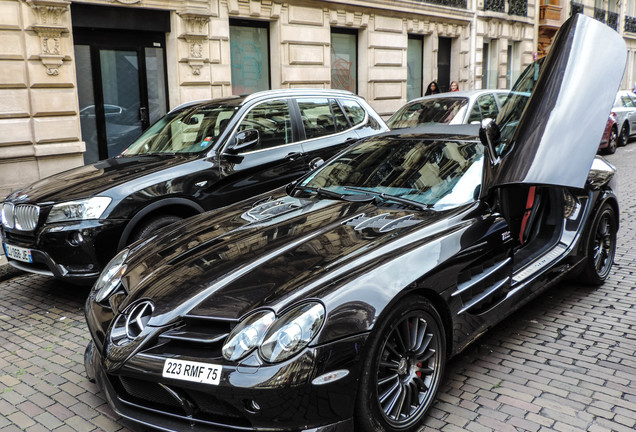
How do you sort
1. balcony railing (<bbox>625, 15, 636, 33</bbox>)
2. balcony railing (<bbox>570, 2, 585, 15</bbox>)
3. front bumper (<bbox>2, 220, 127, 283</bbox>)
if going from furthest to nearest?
balcony railing (<bbox>625, 15, 636, 33</bbox>)
balcony railing (<bbox>570, 2, 585, 15</bbox>)
front bumper (<bbox>2, 220, 127, 283</bbox>)

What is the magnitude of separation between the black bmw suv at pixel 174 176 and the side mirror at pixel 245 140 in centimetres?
1

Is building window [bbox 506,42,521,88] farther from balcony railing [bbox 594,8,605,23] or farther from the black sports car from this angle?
the black sports car

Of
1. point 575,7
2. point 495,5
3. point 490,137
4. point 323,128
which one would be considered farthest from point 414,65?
point 490,137

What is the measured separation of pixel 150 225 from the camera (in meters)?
5.49

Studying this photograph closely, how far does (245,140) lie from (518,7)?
2203 centimetres

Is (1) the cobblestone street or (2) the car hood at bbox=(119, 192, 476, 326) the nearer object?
(2) the car hood at bbox=(119, 192, 476, 326)

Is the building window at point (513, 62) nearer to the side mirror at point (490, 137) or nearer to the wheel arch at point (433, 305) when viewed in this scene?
the side mirror at point (490, 137)

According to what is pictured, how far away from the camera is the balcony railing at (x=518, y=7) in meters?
24.0

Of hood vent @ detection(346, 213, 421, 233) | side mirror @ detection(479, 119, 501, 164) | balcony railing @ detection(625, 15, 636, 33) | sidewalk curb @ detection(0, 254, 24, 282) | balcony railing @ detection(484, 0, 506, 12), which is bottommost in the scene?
sidewalk curb @ detection(0, 254, 24, 282)

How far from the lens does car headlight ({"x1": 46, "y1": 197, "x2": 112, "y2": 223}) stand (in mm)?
5152

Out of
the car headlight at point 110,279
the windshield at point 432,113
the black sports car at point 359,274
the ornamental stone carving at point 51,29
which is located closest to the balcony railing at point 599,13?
the windshield at point 432,113

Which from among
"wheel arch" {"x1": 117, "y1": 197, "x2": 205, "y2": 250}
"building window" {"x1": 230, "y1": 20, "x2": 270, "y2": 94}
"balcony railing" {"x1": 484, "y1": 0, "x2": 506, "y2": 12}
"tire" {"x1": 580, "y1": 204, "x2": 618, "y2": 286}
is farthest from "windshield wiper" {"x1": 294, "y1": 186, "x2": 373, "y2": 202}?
"balcony railing" {"x1": 484, "y1": 0, "x2": 506, "y2": 12}

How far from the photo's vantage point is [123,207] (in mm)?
5262

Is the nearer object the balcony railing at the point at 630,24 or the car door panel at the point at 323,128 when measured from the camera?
the car door panel at the point at 323,128
